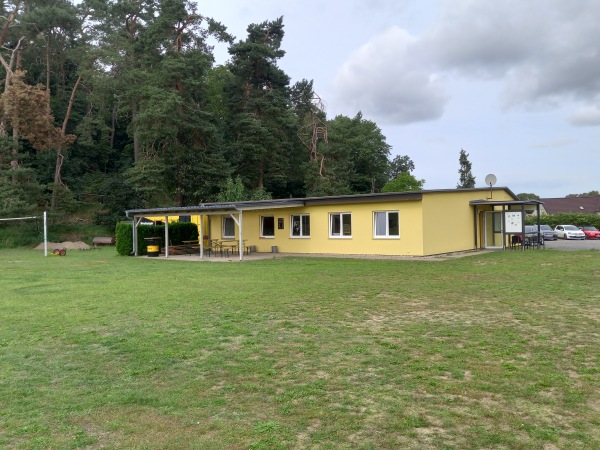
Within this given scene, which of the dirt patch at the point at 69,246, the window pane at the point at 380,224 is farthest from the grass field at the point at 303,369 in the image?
the dirt patch at the point at 69,246

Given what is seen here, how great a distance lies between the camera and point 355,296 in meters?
11.0

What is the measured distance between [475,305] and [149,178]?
104 feet

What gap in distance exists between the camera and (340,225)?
24.0 meters

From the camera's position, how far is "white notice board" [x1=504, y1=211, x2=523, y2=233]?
2430 cm

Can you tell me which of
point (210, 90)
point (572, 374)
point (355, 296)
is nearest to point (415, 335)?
point (572, 374)

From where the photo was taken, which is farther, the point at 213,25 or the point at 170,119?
the point at 213,25

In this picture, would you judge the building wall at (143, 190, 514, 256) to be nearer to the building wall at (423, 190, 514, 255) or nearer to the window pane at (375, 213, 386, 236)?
the building wall at (423, 190, 514, 255)

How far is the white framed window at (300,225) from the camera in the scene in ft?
83.4

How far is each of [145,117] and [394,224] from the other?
73.8 ft

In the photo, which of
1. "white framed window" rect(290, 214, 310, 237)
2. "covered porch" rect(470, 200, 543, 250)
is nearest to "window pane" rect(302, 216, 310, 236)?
"white framed window" rect(290, 214, 310, 237)

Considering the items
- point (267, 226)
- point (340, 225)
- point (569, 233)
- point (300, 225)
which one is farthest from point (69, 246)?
point (569, 233)

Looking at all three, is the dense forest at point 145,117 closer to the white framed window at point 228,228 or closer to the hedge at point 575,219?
the white framed window at point 228,228

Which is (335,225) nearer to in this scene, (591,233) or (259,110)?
(259,110)

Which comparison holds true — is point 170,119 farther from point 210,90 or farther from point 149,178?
point 210,90
